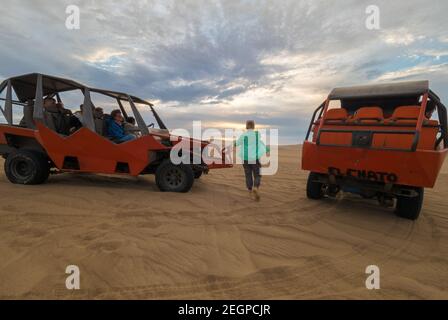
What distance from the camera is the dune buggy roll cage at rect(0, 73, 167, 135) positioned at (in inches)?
235

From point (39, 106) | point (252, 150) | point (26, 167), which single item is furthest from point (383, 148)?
point (26, 167)

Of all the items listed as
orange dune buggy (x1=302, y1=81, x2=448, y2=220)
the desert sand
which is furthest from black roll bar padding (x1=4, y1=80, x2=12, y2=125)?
orange dune buggy (x1=302, y1=81, x2=448, y2=220)

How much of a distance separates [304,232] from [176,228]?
1.83 m

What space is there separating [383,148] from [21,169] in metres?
7.16

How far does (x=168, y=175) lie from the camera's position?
6.04 metres

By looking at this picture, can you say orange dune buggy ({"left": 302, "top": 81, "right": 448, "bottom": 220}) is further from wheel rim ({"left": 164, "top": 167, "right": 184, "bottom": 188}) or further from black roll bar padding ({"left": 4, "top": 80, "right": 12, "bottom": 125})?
black roll bar padding ({"left": 4, "top": 80, "right": 12, "bottom": 125})

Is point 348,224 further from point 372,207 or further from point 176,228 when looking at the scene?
point 176,228

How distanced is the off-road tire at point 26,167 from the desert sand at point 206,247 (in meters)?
0.32

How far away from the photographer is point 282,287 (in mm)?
2545

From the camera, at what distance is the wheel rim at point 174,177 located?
601 cm

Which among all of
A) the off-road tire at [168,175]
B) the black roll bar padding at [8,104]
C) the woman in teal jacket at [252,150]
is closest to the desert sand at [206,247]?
the off-road tire at [168,175]

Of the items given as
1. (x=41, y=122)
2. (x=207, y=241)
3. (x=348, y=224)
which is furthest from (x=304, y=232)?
(x=41, y=122)

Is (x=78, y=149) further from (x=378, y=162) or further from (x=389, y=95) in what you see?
(x=389, y=95)

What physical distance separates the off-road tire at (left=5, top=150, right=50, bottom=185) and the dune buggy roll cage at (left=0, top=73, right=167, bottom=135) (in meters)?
0.67
